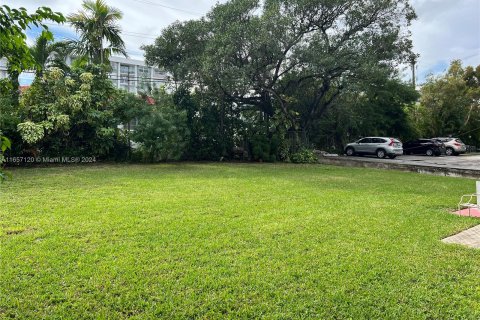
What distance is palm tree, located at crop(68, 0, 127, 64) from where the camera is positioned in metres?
13.6

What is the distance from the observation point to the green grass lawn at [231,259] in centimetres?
255

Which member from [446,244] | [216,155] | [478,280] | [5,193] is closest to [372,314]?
[478,280]

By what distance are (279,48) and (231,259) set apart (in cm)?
1126

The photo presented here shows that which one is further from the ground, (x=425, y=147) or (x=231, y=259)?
(x=425, y=147)

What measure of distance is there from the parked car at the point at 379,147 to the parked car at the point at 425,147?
162 inches

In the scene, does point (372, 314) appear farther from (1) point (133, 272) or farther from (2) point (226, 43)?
(2) point (226, 43)

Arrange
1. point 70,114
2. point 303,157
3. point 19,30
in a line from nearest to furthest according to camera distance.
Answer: point 19,30 < point 70,114 < point 303,157

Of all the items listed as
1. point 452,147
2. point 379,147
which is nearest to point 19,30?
point 379,147

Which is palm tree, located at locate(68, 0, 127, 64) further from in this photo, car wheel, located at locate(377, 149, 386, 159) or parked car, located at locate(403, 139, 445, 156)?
parked car, located at locate(403, 139, 445, 156)

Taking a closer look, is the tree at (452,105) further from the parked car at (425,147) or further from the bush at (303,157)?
the bush at (303,157)

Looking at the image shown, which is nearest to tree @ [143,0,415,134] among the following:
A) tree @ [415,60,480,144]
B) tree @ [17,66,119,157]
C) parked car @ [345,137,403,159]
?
tree @ [17,66,119,157]

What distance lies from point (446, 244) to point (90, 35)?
49.4 ft

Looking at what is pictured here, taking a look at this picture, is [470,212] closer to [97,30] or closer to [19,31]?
[19,31]

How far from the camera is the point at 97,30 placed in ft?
45.5
